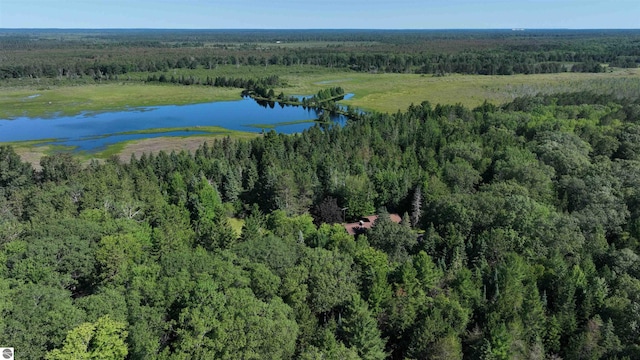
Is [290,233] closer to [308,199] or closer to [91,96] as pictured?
[308,199]

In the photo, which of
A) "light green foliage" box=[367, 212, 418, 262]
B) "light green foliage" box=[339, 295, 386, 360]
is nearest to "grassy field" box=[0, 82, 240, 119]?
"light green foliage" box=[367, 212, 418, 262]

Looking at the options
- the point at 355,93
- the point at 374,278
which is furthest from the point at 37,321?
the point at 355,93

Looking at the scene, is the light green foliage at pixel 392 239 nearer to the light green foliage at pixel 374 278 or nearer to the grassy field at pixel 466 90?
the light green foliage at pixel 374 278

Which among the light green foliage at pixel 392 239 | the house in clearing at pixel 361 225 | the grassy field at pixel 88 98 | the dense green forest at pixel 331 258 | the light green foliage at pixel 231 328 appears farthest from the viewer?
the grassy field at pixel 88 98

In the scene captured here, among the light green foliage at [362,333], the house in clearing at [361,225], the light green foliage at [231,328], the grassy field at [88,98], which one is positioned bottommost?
the house in clearing at [361,225]

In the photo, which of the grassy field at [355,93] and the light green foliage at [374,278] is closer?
the light green foliage at [374,278]

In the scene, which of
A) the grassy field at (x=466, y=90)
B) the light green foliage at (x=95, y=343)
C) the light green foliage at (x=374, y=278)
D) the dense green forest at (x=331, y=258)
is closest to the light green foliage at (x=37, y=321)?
the dense green forest at (x=331, y=258)
